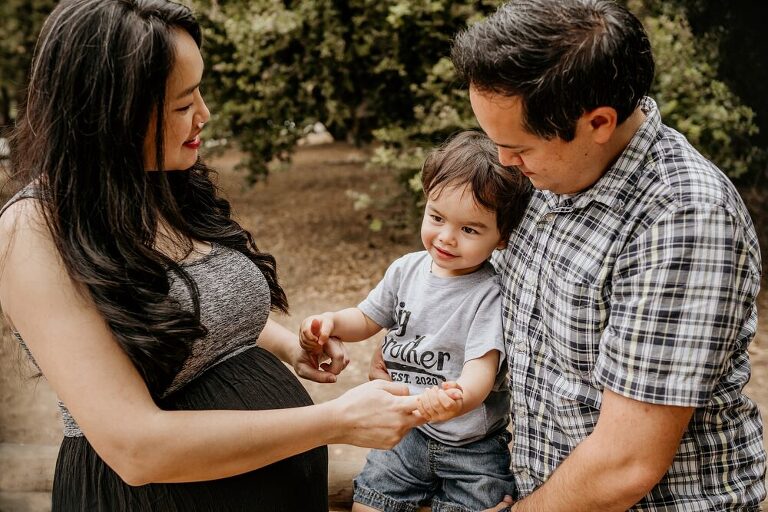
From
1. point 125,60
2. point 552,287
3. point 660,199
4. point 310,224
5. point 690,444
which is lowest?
point 310,224

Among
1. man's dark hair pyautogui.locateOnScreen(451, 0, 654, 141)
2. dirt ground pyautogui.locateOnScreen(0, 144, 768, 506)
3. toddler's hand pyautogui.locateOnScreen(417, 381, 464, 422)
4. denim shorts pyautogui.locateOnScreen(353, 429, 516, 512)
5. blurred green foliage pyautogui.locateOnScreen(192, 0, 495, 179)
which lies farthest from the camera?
blurred green foliage pyautogui.locateOnScreen(192, 0, 495, 179)

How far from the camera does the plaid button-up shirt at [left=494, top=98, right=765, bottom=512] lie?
1.60 metres

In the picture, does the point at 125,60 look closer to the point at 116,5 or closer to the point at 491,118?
the point at 116,5

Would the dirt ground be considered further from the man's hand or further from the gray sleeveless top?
the man's hand

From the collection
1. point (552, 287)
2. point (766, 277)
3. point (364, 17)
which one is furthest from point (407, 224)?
point (552, 287)

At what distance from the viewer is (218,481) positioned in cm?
189

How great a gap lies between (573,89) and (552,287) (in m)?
0.49

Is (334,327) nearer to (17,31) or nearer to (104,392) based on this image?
(104,392)

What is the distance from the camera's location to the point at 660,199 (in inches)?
65.7

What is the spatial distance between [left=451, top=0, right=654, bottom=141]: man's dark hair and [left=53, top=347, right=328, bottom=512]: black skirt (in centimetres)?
98

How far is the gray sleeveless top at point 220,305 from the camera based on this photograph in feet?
6.11

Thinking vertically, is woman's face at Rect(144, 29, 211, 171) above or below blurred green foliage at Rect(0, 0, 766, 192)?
above

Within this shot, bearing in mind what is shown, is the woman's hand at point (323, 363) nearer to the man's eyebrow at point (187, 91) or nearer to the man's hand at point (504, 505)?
the man's hand at point (504, 505)

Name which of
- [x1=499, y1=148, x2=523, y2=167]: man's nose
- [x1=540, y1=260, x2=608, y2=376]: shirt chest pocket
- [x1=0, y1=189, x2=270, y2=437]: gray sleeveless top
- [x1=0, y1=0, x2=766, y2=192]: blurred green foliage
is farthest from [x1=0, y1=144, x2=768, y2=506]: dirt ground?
[x1=540, y1=260, x2=608, y2=376]: shirt chest pocket
